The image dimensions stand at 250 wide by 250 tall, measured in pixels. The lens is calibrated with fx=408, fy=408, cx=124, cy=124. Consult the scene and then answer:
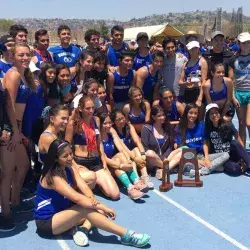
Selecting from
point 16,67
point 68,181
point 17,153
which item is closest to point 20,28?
point 16,67

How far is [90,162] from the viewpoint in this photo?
19.1 ft

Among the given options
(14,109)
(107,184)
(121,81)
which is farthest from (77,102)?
(121,81)

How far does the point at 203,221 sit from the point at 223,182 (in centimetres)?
157

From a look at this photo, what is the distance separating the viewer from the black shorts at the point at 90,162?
578cm

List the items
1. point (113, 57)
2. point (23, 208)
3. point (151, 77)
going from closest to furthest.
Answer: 1. point (23, 208)
2. point (151, 77)
3. point (113, 57)

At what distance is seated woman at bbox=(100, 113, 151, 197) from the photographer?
18.5 feet

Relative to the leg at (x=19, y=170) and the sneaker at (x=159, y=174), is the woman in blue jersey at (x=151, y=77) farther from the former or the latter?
the leg at (x=19, y=170)

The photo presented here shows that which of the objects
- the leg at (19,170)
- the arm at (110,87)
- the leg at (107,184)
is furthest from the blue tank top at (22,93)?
the arm at (110,87)

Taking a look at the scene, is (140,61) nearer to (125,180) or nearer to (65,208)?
(125,180)

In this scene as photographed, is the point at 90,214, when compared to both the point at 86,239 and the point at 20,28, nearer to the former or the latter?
the point at 86,239

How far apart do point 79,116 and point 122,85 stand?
1.62 m

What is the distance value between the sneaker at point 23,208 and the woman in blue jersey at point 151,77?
2.99m

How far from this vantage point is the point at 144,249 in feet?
14.1

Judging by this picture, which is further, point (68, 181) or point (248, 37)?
point (248, 37)
